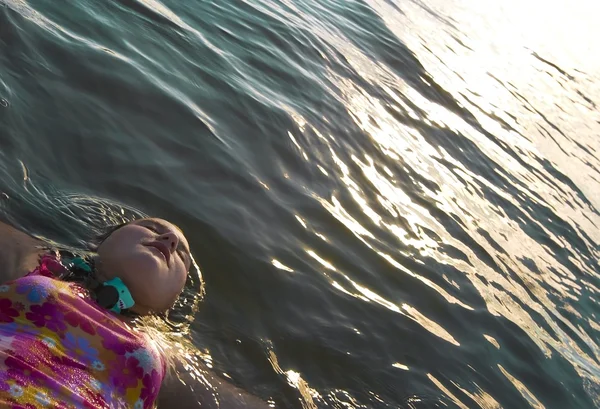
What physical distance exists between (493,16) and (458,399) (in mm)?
20480

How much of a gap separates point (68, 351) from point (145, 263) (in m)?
A: 0.71

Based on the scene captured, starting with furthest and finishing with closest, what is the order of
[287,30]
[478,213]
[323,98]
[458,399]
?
[287,30]
[323,98]
[478,213]
[458,399]

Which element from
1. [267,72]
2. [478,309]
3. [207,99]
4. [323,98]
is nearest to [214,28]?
[267,72]

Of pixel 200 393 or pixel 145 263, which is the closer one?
pixel 145 263

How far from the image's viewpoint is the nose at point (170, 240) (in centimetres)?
432

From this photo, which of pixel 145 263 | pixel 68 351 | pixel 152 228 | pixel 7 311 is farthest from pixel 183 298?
pixel 7 311

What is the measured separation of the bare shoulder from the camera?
14.3 ft

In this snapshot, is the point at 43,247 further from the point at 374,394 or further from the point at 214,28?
the point at 214,28

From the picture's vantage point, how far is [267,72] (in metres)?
9.91

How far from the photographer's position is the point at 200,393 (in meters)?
4.43

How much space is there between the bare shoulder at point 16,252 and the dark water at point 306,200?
25cm

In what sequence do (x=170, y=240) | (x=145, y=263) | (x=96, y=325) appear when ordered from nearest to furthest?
(x=96, y=325) < (x=145, y=263) < (x=170, y=240)

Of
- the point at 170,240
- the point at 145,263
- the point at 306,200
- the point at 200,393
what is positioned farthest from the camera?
the point at 306,200

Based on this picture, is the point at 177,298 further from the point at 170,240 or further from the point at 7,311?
the point at 7,311
